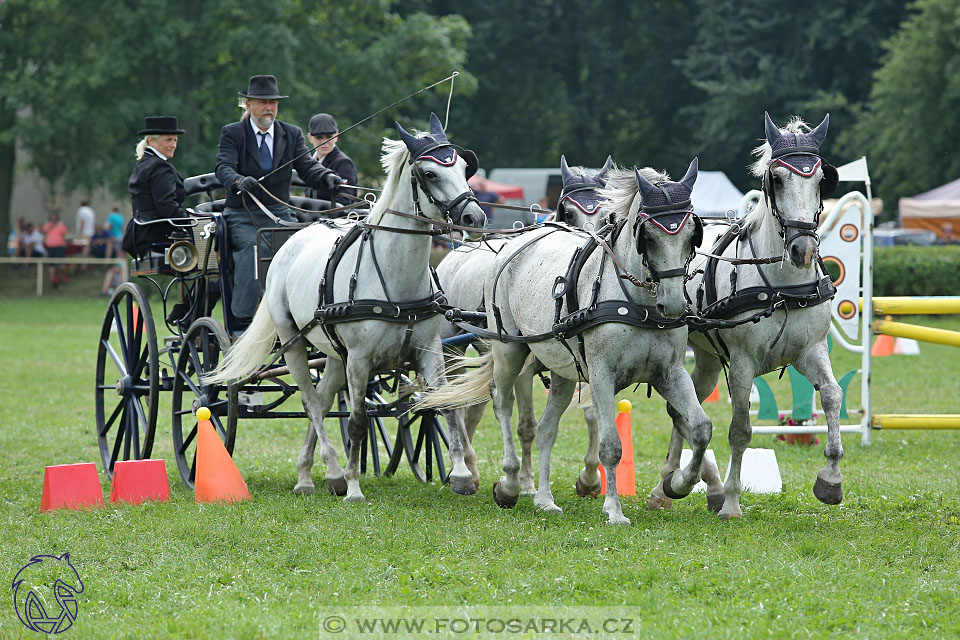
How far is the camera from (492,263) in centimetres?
852

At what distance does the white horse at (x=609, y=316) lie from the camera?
20.9 feet

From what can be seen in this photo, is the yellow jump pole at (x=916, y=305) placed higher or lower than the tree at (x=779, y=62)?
lower

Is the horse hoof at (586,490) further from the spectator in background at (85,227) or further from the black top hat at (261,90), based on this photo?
the spectator in background at (85,227)

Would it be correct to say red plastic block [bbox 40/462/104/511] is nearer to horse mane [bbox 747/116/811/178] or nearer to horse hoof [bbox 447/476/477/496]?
horse hoof [bbox 447/476/477/496]

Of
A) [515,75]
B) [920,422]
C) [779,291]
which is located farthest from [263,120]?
[515,75]

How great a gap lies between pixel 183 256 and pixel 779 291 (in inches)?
178

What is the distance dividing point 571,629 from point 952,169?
33195 mm

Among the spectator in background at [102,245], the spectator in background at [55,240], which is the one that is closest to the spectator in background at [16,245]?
the spectator in background at [55,240]

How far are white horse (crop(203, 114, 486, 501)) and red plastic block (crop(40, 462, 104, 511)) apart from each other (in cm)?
113

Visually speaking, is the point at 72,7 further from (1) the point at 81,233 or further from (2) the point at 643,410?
(2) the point at 643,410

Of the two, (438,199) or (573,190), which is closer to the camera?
(438,199)

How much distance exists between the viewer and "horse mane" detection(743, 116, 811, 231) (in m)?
6.86

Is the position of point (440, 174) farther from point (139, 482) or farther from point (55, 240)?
point (55, 240)

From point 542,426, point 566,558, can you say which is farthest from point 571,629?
point 542,426
